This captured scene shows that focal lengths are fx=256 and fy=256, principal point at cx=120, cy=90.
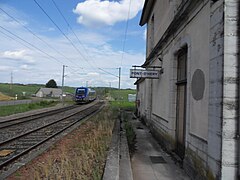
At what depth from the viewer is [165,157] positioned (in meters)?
8.50

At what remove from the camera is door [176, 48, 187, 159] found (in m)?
7.87

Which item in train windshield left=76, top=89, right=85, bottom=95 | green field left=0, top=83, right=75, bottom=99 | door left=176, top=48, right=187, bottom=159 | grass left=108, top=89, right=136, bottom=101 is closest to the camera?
door left=176, top=48, right=187, bottom=159

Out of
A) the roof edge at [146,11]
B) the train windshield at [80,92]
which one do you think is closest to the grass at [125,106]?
the train windshield at [80,92]

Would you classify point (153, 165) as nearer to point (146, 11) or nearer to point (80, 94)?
point (146, 11)

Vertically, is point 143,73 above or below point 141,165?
above

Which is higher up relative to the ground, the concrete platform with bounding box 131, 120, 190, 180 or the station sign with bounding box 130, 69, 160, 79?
the station sign with bounding box 130, 69, 160, 79

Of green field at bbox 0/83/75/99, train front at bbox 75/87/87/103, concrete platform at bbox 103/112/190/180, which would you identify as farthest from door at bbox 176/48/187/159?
green field at bbox 0/83/75/99

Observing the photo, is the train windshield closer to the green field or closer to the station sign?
the green field

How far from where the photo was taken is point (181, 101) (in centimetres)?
835

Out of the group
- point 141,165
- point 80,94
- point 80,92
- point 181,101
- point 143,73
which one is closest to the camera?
point 141,165

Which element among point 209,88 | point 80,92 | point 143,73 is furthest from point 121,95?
point 209,88

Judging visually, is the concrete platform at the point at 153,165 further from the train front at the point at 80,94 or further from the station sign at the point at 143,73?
the train front at the point at 80,94

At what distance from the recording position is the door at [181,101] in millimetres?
7869

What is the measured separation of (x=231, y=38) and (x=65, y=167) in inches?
191
